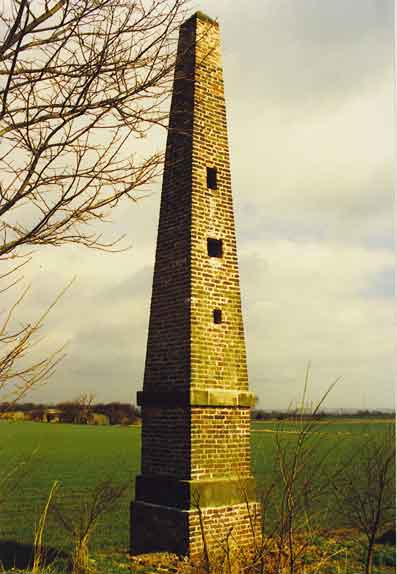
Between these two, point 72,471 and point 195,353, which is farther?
point 72,471

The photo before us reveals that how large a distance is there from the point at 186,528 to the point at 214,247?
4549mm

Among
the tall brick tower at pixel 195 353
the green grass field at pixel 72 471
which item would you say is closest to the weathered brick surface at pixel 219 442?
the tall brick tower at pixel 195 353

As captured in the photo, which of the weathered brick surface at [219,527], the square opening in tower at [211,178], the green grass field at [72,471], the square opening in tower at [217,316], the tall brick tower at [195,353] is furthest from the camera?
the square opening in tower at [211,178]

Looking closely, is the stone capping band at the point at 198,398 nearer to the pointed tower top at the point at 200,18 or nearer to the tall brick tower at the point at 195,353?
the tall brick tower at the point at 195,353

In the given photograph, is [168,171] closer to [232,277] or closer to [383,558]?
[232,277]

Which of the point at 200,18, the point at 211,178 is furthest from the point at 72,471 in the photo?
the point at 200,18

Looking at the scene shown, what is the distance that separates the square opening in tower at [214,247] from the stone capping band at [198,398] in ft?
7.64

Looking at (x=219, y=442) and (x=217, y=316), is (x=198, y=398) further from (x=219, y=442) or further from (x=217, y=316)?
(x=217, y=316)

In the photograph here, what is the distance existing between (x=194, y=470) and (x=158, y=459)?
843 millimetres

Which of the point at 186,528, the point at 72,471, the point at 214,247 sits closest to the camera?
the point at 186,528

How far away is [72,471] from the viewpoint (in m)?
24.3

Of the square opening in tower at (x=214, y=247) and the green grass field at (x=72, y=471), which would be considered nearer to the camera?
the green grass field at (x=72, y=471)

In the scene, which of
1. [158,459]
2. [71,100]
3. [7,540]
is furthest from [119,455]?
[71,100]

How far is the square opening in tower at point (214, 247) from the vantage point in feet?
33.6
